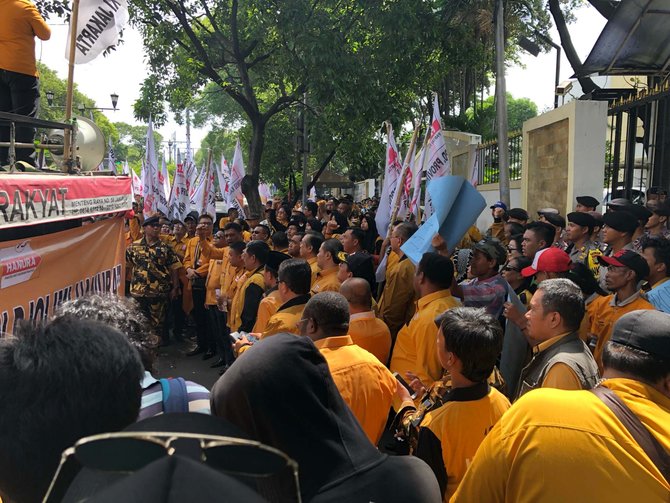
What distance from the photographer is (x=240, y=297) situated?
6.08 m

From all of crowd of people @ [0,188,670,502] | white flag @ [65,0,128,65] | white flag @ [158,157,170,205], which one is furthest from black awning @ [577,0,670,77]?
white flag @ [158,157,170,205]

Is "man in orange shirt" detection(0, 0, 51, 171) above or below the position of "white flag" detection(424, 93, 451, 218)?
above

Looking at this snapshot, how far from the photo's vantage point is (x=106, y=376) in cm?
135

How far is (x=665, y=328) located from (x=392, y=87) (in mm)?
9843

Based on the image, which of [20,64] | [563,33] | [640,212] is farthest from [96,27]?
[563,33]

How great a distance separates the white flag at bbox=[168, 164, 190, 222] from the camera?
12.1 m

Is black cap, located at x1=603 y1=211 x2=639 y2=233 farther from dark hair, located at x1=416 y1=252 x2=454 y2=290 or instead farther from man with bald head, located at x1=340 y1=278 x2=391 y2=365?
A: man with bald head, located at x1=340 y1=278 x2=391 y2=365

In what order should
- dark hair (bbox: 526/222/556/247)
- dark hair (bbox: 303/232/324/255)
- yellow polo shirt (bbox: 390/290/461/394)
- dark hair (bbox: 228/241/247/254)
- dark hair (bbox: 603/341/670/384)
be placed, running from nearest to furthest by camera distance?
1. dark hair (bbox: 603/341/670/384)
2. yellow polo shirt (bbox: 390/290/461/394)
3. dark hair (bbox: 526/222/556/247)
4. dark hair (bbox: 303/232/324/255)
5. dark hair (bbox: 228/241/247/254)

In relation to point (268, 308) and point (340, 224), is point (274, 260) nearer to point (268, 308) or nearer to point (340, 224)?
point (268, 308)

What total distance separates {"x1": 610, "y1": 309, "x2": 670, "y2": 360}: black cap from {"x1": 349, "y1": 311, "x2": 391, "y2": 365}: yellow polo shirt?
2.17m

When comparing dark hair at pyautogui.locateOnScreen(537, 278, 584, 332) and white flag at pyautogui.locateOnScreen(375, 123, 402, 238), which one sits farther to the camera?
white flag at pyautogui.locateOnScreen(375, 123, 402, 238)

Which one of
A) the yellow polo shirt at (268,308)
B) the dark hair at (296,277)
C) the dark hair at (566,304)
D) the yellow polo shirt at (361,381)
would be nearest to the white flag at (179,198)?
the yellow polo shirt at (268,308)

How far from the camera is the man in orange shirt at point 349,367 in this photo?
2.75 metres

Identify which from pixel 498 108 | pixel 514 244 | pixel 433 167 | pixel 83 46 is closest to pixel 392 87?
pixel 498 108
